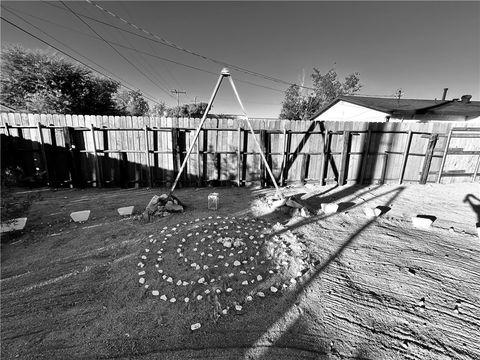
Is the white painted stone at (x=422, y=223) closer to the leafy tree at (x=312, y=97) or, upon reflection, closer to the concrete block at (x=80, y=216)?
the concrete block at (x=80, y=216)

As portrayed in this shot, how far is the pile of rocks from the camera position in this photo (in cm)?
412

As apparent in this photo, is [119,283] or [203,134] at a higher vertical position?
[203,134]

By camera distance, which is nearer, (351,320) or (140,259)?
(351,320)

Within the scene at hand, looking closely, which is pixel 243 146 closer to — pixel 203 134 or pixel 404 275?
pixel 203 134

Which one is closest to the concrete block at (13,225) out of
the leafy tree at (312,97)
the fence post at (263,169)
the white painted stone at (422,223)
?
the fence post at (263,169)

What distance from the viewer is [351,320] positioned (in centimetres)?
203

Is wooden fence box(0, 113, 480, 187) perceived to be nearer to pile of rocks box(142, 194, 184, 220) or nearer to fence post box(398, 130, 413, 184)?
fence post box(398, 130, 413, 184)

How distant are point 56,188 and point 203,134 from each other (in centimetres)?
421

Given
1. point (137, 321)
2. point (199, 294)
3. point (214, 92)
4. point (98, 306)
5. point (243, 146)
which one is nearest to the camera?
point (137, 321)

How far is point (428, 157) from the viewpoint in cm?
665

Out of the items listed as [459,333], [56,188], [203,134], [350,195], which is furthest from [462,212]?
[56,188]

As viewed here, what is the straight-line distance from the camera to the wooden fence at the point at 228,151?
5.69 meters

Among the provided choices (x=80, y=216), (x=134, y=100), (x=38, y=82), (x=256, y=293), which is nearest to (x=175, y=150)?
(x=80, y=216)

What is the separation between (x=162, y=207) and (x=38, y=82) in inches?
520
